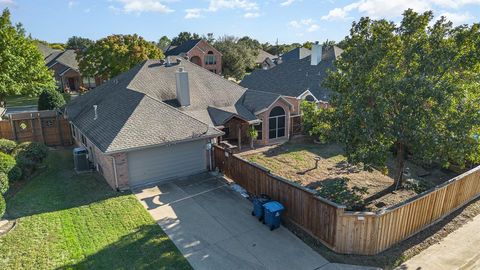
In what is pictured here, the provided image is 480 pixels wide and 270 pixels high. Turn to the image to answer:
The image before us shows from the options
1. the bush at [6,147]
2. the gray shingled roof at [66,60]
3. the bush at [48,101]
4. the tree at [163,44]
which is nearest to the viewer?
the bush at [6,147]

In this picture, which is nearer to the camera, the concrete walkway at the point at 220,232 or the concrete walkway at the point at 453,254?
the concrete walkway at the point at 453,254

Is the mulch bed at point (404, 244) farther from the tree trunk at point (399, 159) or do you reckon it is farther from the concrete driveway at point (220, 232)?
the tree trunk at point (399, 159)

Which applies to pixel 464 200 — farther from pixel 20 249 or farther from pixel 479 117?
pixel 20 249

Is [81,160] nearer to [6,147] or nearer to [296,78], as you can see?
[6,147]

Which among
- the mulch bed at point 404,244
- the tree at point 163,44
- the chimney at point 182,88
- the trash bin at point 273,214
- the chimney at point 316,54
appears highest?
the tree at point 163,44

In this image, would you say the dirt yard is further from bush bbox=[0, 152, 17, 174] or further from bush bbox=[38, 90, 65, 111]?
bush bbox=[38, 90, 65, 111]

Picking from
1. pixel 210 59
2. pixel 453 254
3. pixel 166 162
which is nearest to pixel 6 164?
pixel 166 162

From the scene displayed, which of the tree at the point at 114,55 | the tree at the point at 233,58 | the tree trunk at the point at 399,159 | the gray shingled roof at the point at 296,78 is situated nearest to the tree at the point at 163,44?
the tree at the point at 233,58
